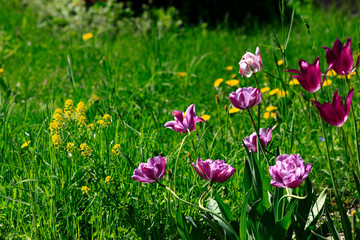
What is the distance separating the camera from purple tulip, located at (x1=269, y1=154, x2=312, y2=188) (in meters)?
1.17

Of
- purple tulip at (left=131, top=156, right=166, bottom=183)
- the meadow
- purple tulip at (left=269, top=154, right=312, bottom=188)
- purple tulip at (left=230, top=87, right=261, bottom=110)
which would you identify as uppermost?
purple tulip at (left=230, top=87, right=261, bottom=110)

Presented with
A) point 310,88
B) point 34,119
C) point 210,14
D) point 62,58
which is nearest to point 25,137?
point 34,119

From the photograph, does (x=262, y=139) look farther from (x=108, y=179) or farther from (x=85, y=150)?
→ (x=85, y=150)

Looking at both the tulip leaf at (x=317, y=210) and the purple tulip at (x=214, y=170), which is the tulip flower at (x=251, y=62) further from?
the tulip leaf at (x=317, y=210)

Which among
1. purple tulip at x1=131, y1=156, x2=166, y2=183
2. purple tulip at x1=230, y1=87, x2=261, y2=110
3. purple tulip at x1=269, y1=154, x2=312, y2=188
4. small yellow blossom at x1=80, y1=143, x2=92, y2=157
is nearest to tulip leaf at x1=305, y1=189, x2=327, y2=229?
purple tulip at x1=269, y1=154, x2=312, y2=188

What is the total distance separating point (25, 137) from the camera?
211cm

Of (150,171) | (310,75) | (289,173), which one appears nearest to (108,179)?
(150,171)

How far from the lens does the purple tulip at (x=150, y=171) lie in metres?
1.33

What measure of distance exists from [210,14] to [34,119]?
426 cm

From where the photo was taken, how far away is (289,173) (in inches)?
47.0

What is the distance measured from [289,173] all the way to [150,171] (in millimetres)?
419

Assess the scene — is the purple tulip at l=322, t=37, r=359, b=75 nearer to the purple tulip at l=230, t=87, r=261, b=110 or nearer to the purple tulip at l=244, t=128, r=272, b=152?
the purple tulip at l=230, t=87, r=261, b=110

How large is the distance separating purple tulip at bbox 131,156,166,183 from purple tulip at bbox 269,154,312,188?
1.13ft

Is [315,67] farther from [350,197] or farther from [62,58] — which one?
[62,58]
